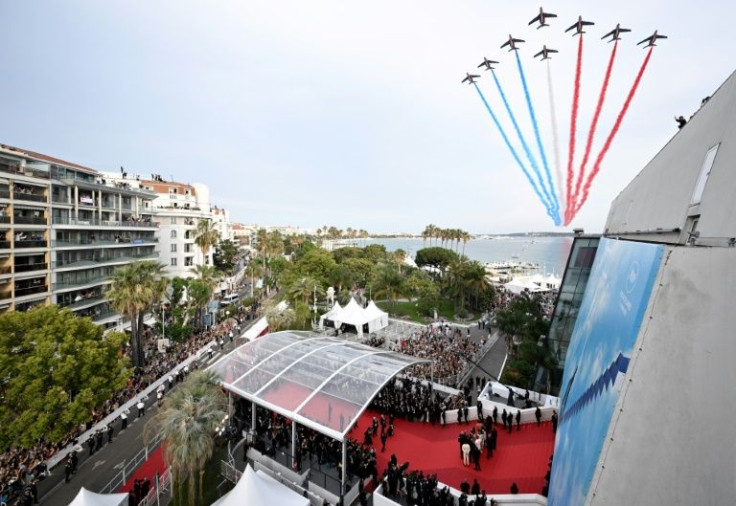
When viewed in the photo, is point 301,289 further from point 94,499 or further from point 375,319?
point 94,499

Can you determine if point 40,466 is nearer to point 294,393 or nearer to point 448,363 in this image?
point 294,393

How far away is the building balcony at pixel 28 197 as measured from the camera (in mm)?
29647

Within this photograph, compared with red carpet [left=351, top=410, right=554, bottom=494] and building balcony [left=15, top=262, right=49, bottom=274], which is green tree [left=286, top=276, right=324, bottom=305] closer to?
building balcony [left=15, top=262, right=49, bottom=274]

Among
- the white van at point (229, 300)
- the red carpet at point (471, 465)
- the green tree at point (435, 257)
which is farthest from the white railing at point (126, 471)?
the green tree at point (435, 257)

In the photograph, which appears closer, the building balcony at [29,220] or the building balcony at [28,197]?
the building balcony at [29,220]

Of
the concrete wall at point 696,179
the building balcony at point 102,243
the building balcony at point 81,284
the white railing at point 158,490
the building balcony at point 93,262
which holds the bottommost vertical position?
the white railing at point 158,490

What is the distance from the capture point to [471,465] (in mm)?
15195

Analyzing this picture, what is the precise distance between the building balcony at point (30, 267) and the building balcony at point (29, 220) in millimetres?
3654

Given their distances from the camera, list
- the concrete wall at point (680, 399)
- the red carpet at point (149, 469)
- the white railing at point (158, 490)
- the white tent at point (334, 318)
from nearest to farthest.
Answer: the concrete wall at point (680, 399) < the white railing at point (158, 490) < the red carpet at point (149, 469) < the white tent at point (334, 318)

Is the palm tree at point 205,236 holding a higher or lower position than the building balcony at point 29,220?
lower

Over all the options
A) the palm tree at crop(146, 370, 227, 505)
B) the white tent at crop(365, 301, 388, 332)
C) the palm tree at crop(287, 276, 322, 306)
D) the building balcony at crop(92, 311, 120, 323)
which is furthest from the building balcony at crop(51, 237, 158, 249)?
the white tent at crop(365, 301, 388, 332)

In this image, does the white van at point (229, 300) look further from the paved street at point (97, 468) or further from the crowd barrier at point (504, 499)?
the crowd barrier at point (504, 499)

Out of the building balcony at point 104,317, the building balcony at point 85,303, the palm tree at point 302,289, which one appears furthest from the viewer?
the palm tree at point 302,289

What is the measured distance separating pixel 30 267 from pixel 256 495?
32338mm
